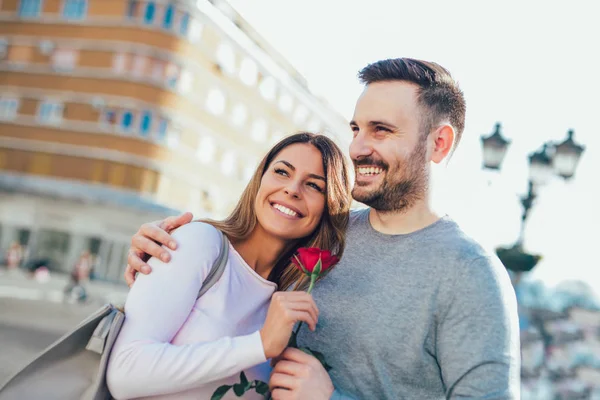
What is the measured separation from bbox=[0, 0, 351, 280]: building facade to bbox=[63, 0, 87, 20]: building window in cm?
6

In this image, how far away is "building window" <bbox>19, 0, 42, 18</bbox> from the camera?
39062 millimetres

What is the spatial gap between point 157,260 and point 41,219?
35.5m

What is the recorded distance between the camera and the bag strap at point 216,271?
2.76 m

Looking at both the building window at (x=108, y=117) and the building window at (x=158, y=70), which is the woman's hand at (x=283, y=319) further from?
the building window at (x=108, y=117)

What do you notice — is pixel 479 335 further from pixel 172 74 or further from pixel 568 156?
pixel 172 74

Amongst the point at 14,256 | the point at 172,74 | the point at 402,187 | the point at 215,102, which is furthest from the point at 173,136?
Result: the point at 402,187

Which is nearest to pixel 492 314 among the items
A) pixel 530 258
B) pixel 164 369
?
pixel 164 369

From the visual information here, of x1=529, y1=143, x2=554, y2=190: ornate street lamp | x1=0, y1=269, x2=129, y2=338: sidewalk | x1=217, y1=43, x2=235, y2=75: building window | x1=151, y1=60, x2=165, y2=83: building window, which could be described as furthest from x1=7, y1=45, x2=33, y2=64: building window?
x1=529, y1=143, x2=554, y2=190: ornate street lamp

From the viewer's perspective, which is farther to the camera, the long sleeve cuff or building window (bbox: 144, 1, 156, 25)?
building window (bbox: 144, 1, 156, 25)

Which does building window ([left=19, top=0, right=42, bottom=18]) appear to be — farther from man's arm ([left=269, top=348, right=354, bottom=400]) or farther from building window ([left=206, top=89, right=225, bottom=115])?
man's arm ([left=269, top=348, right=354, bottom=400])

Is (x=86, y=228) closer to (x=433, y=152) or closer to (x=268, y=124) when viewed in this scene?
(x=268, y=124)

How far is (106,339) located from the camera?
97.2 inches

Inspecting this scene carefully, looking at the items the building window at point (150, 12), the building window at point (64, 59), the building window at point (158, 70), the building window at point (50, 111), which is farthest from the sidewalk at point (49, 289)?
the building window at point (150, 12)

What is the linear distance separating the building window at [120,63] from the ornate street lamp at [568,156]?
29.8 meters
